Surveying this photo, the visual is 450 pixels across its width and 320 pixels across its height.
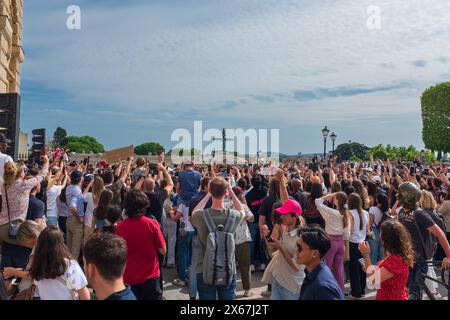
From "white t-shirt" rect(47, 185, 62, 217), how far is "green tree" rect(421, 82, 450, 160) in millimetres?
58591

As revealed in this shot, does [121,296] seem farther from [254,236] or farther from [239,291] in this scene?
[254,236]

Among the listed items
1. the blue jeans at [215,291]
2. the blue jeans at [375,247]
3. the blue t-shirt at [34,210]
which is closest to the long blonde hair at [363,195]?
the blue jeans at [375,247]

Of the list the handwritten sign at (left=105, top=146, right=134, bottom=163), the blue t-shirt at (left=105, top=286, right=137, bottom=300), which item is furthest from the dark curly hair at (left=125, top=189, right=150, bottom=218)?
the handwritten sign at (left=105, top=146, right=134, bottom=163)

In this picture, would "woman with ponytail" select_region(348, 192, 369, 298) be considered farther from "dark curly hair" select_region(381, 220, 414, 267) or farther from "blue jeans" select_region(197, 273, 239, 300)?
"blue jeans" select_region(197, 273, 239, 300)

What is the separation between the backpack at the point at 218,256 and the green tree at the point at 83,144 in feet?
454

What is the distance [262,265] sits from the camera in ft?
28.5

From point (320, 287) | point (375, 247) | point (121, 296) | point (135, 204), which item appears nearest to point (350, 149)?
point (375, 247)

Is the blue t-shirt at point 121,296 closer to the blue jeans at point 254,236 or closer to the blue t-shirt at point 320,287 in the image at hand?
the blue t-shirt at point 320,287

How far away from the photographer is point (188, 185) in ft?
24.8

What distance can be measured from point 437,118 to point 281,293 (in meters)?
61.3

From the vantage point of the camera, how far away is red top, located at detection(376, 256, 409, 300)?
3.72m
